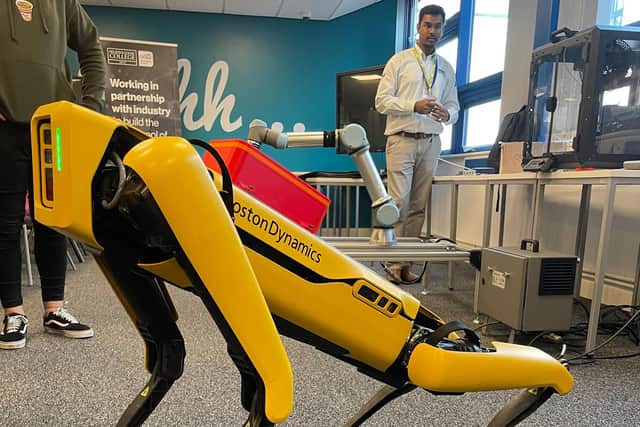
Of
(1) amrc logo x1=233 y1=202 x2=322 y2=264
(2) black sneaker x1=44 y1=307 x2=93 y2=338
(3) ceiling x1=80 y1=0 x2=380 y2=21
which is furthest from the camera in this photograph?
(3) ceiling x1=80 y1=0 x2=380 y2=21

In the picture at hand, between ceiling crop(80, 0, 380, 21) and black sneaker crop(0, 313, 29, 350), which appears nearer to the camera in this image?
black sneaker crop(0, 313, 29, 350)

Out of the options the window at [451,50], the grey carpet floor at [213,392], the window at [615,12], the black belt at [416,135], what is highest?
the window at [451,50]

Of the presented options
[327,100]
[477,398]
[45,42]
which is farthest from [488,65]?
[45,42]

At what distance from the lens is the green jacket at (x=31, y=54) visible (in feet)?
4.23

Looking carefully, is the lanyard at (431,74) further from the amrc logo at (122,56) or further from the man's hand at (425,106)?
the amrc logo at (122,56)

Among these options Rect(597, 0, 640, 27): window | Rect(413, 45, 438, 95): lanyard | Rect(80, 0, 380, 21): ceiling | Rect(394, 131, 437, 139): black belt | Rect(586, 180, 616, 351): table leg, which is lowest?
Rect(586, 180, 616, 351): table leg

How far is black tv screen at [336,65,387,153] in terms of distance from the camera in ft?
11.9

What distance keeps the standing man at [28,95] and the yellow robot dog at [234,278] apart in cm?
93

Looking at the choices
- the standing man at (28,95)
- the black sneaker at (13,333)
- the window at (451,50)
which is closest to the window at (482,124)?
the window at (451,50)

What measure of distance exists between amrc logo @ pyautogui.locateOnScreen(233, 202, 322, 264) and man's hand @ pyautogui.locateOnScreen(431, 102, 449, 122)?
6.26 feet

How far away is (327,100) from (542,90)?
2.99 m

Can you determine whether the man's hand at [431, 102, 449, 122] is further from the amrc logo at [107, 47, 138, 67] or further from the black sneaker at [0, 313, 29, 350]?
the amrc logo at [107, 47, 138, 67]

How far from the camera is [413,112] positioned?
2.37 m

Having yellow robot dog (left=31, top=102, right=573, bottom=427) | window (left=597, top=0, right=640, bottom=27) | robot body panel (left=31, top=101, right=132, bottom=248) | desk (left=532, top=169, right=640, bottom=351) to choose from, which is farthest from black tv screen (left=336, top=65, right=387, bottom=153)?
robot body panel (left=31, top=101, right=132, bottom=248)
